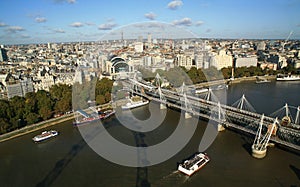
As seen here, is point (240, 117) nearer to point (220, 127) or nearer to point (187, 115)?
point (220, 127)

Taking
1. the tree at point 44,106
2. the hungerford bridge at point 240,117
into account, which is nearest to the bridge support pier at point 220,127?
the hungerford bridge at point 240,117

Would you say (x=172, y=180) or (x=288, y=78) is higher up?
(x=288, y=78)

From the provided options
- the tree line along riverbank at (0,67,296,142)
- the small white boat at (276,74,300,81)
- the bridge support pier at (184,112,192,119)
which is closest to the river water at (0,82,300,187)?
the tree line along riverbank at (0,67,296,142)

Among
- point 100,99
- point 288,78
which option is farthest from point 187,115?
point 288,78

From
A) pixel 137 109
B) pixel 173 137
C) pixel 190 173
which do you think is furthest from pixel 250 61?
pixel 190 173

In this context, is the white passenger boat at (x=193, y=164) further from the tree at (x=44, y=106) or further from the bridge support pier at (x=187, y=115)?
the tree at (x=44, y=106)

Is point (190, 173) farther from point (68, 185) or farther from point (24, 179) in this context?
point (24, 179)

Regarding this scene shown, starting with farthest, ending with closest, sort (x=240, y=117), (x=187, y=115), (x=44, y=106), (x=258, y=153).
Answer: (x=44, y=106) < (x=187, y=115) < (x=240, y=117) < (x=258, y=153)
